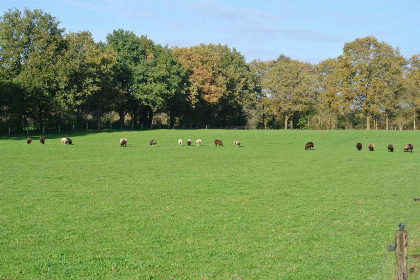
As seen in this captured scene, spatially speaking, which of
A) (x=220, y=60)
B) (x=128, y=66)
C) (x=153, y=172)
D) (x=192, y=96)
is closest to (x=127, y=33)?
(x=128, y=66)

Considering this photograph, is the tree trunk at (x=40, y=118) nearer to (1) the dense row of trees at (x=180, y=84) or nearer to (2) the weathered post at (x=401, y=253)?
(1) the dense row of trees at (x=180, y=84)

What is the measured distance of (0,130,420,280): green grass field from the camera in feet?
31.0

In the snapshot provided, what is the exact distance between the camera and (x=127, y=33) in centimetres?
8369

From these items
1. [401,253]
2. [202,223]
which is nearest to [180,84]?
[202,223]

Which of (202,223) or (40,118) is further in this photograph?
(40,118)

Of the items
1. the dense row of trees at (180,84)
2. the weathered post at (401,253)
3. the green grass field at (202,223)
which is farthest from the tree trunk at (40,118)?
the weathered post at (401,253)

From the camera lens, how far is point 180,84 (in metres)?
81.6

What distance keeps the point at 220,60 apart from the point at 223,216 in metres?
86.3

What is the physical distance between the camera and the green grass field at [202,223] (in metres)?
9.46

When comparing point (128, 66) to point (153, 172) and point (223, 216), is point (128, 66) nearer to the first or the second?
point (153, 172)

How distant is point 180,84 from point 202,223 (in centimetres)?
6967

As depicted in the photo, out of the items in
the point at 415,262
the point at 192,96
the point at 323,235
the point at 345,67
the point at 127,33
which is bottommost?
the point at 323,235

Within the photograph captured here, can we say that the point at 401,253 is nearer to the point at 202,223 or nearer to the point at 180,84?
the point at 202,223

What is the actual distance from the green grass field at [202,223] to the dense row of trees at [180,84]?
39.8 m
